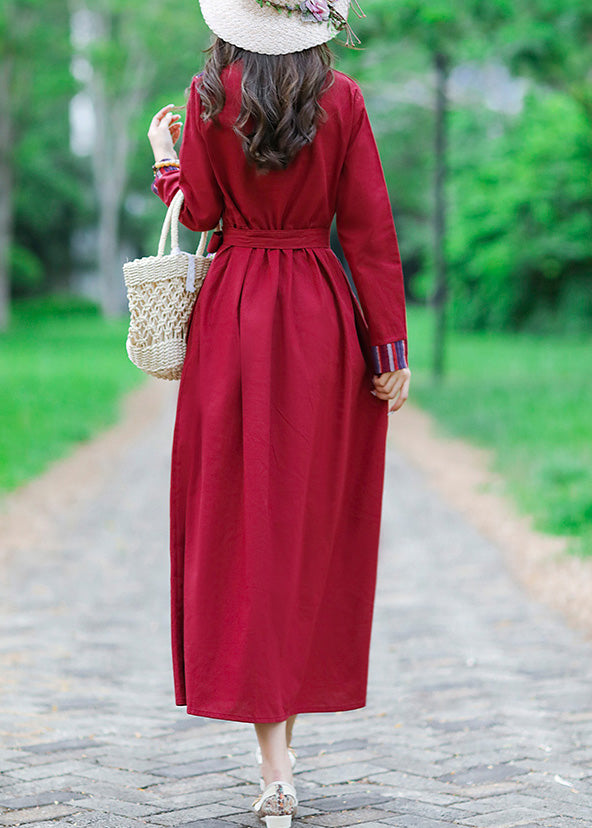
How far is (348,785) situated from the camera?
2963 mm

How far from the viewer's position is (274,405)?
267 cm

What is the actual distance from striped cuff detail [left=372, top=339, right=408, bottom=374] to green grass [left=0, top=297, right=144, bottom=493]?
6.16 m

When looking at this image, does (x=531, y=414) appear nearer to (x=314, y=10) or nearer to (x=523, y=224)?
(x=314, y=10)

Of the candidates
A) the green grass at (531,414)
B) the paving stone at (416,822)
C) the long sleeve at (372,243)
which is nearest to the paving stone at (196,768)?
the paving stone at (416,822)

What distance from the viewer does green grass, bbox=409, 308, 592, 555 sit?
7.13 m

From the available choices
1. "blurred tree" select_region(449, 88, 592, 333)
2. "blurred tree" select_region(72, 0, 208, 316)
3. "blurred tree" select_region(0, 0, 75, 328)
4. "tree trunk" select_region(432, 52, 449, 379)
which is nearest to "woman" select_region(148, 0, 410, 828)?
"tree trunk" select_region(432, 52, 449, 379)

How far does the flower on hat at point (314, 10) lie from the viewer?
258cm

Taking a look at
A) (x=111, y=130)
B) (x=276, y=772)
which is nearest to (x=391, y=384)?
(x=276, y=772)

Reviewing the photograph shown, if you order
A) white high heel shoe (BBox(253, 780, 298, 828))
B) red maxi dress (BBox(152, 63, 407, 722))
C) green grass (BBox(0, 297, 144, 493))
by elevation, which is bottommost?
green grass (BBox(0, 297, 144, 493))

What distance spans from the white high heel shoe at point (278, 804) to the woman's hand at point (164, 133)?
5.32 feet

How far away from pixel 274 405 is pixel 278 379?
7cm

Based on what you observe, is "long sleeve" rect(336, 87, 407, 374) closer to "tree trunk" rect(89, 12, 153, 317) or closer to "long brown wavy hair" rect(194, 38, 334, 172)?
"long brown wavy hair" rect(194, 38, 334, 172)

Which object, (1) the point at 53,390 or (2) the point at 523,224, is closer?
(1) the point at 53,390

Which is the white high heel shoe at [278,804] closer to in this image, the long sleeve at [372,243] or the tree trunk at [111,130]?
the long sleeve at [372,243]
